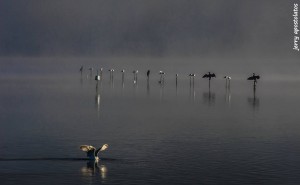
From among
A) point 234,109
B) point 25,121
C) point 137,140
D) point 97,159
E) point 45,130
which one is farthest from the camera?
point 234,109

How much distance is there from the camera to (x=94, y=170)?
165ft

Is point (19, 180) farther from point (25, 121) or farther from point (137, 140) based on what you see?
point (25, 121)

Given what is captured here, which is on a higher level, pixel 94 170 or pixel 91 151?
pixel 91 151

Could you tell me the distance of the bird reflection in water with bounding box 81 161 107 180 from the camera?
4881 centimetres

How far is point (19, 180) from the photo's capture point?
4603 cm

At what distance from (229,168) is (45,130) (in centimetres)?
3094

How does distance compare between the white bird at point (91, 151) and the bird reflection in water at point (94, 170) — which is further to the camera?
the white bird at point (91, 151)

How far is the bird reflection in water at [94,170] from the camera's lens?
4881cm

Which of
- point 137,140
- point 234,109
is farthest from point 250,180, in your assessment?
point 234,109

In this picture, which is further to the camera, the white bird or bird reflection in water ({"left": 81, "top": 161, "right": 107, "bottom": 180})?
the white bird

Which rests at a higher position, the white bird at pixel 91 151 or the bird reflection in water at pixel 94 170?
the white bird at pixel 91 151

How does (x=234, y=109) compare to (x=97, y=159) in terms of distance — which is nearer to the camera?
(x=97, y=159)

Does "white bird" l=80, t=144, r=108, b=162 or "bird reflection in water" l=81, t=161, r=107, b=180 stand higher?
"white bird" l=80, t=144, r=108, b=162

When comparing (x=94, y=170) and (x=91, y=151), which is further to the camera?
(x=91, y=151)
